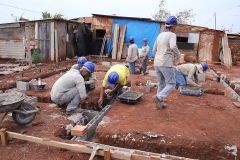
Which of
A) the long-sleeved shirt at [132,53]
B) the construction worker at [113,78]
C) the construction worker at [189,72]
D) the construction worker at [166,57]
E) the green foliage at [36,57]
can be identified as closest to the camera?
the construction worker at [166,57]

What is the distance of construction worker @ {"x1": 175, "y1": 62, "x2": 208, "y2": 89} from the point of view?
→ 5.52 meters

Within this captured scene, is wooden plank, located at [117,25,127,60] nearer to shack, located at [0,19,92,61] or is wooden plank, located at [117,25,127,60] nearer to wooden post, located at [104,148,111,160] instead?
shack, located at [0,19,92,61]

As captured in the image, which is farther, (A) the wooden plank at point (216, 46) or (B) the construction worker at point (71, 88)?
(A) the wooden plank at point (216, 46)

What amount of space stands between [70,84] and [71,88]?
112 mm

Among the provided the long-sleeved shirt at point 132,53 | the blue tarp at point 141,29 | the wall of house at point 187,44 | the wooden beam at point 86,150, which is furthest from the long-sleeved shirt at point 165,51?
the wall of house at point 187,44

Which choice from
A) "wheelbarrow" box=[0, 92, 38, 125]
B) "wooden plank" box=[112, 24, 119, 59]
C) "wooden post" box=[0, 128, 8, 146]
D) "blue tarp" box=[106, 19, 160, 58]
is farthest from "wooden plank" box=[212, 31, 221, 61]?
"wooden post" box=[0, 128, 8, 146]

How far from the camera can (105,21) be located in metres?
14.2

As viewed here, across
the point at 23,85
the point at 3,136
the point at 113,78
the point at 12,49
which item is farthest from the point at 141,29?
the point at 3,136

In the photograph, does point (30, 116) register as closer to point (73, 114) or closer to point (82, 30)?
point (73, 114)

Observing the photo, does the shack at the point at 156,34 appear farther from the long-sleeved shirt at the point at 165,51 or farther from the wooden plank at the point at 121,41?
the long-sleeved shirt at the point at 165,51

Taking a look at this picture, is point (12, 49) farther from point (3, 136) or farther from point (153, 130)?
point (153, 130)

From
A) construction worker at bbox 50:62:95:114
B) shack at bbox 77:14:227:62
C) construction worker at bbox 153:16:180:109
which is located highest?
shack at bbox 77:14:227:62

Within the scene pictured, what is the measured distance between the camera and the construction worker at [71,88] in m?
3.87

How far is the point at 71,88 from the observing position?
3998 mm
